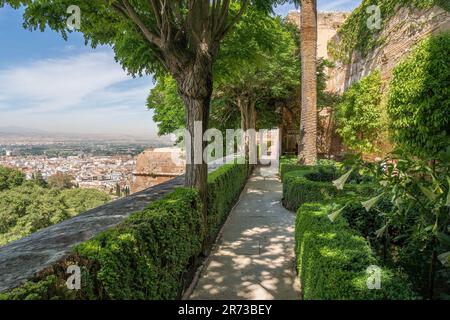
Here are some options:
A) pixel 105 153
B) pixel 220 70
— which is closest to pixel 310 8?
pixel 220 70

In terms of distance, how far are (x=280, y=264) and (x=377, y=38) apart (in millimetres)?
13756

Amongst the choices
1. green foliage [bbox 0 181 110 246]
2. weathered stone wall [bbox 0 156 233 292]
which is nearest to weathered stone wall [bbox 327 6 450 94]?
weathered stone wall [bbox 0 156 233 292]

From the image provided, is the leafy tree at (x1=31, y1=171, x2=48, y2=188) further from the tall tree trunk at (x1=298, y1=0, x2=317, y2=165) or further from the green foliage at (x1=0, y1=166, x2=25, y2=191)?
the tall tree trunk at (x1=298, y1=0, x2=317, y2=165)

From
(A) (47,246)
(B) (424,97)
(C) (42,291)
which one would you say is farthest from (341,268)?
(B) (424,97)

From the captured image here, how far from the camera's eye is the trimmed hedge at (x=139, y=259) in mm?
1810

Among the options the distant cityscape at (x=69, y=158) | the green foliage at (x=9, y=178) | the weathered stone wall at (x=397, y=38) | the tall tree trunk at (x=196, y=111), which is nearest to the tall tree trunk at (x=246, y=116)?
the weathered stone wall at (x=397, y=38)

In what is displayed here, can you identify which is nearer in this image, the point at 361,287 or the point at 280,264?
the point at 361,287

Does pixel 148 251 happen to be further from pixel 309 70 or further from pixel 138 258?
pixel 309 70

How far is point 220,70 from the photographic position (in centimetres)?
641

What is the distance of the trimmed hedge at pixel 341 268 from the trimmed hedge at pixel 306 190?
124 inches

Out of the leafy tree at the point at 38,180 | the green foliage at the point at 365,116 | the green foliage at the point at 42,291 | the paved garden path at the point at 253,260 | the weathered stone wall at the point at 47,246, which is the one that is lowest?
the paved garden path at the point at 253,260

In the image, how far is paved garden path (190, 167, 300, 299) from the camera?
4426 mm

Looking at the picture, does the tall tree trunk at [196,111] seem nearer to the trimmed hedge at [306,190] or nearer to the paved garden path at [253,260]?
the paved garden path at [253,260]
